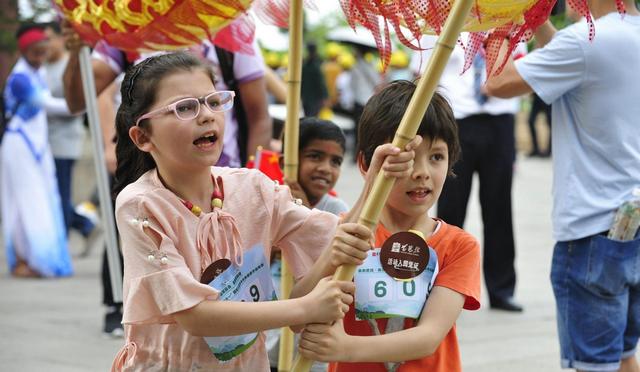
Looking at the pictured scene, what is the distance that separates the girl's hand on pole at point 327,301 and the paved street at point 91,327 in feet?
10.3

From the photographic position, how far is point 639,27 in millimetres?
4016

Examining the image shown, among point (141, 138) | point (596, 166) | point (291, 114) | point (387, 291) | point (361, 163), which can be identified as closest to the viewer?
point (141, 138)

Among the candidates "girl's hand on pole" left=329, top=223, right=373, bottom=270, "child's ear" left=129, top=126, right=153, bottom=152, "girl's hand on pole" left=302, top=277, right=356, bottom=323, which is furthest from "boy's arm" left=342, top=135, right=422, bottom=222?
"child's ear" left=129, top=126, right=153, bottom=152

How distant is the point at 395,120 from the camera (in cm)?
297

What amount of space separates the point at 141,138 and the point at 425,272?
0.79 metres

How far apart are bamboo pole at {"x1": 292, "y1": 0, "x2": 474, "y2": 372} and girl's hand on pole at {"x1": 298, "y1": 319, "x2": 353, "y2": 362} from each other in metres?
0.04

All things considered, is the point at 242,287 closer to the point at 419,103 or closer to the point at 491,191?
the point at 419,103

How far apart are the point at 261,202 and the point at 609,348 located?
175 centimetres

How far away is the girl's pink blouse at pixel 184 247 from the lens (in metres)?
2.55

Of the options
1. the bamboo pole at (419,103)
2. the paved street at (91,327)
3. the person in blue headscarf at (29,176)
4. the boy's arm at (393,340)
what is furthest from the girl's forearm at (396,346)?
the person in blue headscarf at (29,176)

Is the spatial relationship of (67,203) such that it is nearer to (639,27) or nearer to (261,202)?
(639,27)

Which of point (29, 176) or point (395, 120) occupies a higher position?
point (395, 120)

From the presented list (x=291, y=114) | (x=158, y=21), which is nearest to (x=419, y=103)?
(x=291, y=114)

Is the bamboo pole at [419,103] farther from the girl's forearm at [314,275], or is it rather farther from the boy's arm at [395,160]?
the girl's forearm at [314,275]
